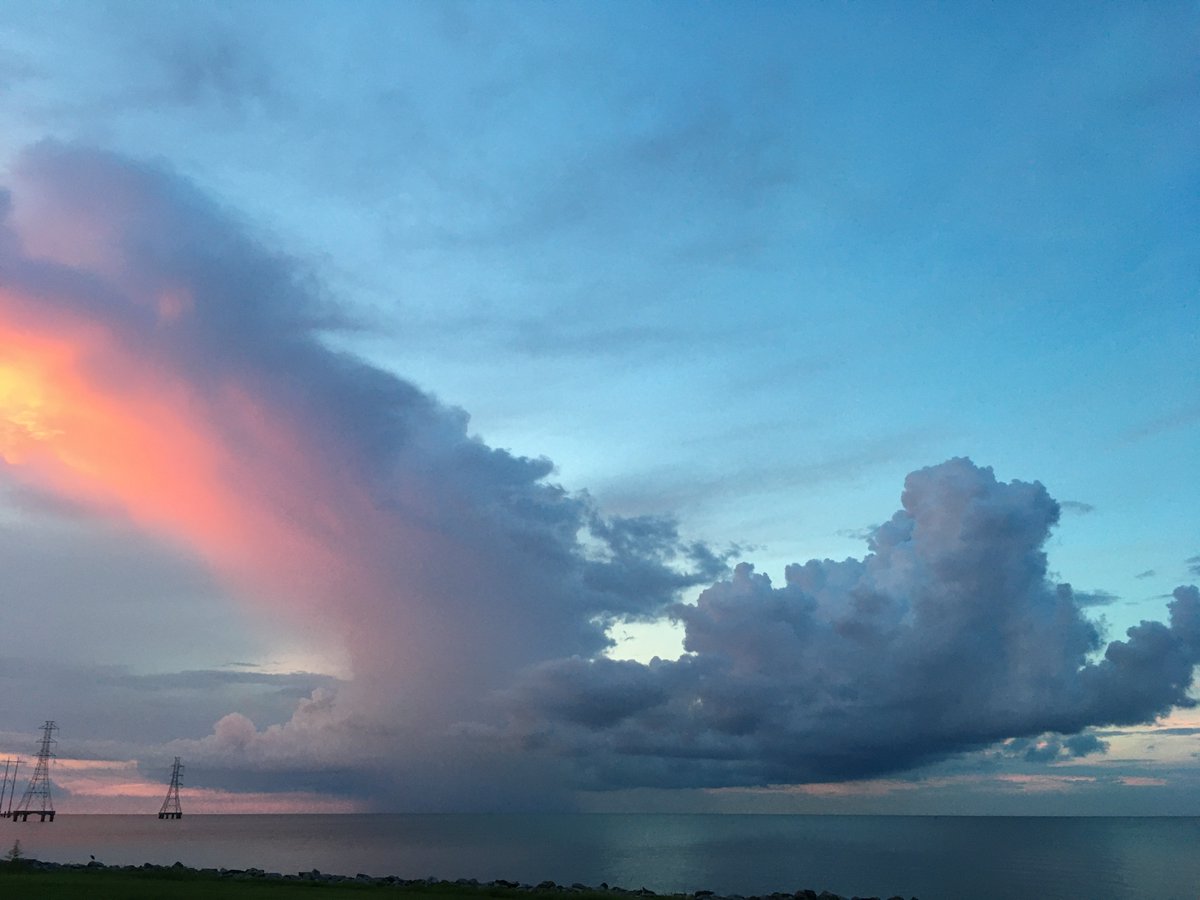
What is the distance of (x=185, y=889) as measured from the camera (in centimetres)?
5472

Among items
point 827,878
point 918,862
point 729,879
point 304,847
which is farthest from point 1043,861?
point 304,847

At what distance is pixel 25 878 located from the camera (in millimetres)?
58875

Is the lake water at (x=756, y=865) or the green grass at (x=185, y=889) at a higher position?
the green grass at (x=185, y=889)

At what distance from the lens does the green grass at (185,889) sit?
51125mm

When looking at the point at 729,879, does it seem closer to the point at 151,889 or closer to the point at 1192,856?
the point at 151,889

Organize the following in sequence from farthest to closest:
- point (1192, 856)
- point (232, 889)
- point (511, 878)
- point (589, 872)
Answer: point (1192, 856) < point (589, 872) < point (511, 878) < point (232, 889)

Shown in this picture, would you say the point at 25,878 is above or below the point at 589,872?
above

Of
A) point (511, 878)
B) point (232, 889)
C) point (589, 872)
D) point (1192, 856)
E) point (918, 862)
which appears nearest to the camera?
point (232, 889)

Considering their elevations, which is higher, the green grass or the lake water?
the green grass

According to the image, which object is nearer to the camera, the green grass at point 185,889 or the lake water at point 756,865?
the green grass at point 185,889

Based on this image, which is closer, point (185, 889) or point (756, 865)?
point (185, 889)

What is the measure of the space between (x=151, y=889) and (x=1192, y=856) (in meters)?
197

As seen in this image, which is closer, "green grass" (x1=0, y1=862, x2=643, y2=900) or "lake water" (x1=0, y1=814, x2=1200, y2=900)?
"green grass" (x1=0, y1=862, x2=643, y2=900)

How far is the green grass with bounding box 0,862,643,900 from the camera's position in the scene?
2013 inches
